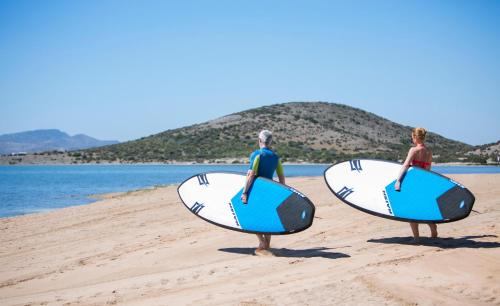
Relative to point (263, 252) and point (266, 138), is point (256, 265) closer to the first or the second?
point (263, 252)

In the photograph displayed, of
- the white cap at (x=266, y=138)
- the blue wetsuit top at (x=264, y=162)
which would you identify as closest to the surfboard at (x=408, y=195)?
the blue wetsuit top at (x=264, y=162)

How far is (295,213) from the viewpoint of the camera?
271 inches

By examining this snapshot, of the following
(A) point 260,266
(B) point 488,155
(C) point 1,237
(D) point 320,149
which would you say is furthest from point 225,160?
(A) point 260,266

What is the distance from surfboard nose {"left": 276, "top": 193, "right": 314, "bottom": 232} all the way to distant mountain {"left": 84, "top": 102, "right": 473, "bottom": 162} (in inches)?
2670

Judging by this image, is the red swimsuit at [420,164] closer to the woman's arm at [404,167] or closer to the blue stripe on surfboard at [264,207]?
the woman's arm at [404,167]

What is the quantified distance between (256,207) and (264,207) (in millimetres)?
132

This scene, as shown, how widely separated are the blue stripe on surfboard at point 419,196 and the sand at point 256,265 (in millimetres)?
401

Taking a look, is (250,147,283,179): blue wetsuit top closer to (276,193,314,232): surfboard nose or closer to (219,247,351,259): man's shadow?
(276,193,314,232): surfboard nose

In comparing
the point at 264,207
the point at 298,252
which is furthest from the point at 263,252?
the point at 264,207

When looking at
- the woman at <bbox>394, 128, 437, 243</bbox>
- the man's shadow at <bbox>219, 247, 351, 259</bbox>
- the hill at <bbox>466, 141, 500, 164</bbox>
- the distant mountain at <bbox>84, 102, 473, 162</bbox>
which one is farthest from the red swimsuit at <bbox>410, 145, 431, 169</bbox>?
the distant mountain at <bbox>84, 102, 473, 162</bbox>

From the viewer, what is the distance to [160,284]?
570 cm

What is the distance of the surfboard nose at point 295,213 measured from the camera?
673 centimetres

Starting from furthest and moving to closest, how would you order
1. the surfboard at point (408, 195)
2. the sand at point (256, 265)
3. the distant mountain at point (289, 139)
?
the distant mountain at point (289, 139), the surfboard at point (408, 195), the sand at point (256, 265)

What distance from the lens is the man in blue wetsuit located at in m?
6.82
